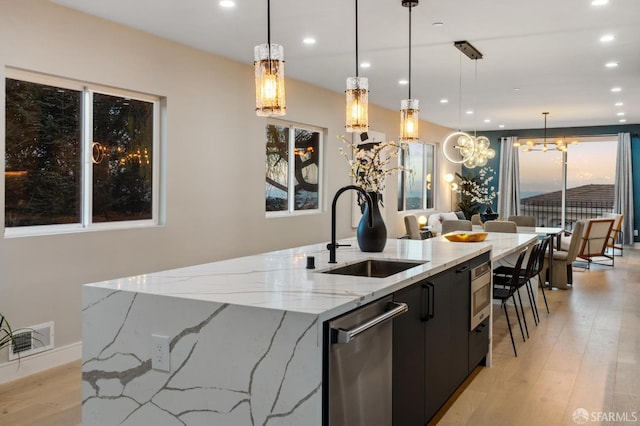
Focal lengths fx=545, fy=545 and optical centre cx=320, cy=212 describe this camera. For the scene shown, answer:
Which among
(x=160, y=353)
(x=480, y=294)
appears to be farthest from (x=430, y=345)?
(x=160, y=353)

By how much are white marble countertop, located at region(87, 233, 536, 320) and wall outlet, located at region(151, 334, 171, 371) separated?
0.56 feet

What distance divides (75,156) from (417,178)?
26.5 feet

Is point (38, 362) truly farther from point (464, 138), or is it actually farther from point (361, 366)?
point (464, 138)

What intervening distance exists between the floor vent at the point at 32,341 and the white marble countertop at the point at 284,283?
6.24 ft

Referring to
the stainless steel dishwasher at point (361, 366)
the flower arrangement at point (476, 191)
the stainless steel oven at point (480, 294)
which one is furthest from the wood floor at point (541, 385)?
the flower arrangement at point (476, 191)

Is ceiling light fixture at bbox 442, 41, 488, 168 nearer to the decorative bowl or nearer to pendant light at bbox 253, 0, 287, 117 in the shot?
the decorative bowl

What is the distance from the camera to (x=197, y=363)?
77.9 inches

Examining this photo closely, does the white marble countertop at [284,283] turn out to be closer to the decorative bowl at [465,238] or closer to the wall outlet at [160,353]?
the wall outlet at [160,353]

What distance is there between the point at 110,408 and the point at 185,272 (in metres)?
0.67

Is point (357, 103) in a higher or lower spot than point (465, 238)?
→ higher

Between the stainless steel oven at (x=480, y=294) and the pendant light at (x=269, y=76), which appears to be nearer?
the pendant light at (x=269, y=76)

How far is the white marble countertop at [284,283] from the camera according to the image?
196 centimetres

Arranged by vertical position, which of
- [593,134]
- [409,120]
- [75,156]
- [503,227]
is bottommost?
[503,227]

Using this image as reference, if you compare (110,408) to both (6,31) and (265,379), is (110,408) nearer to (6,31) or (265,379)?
(265,379)
